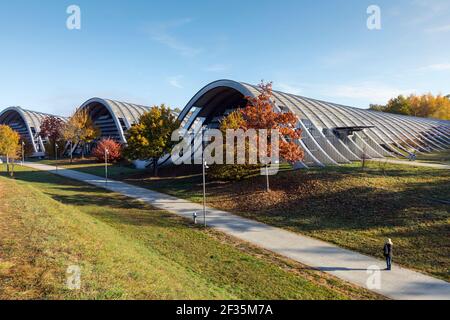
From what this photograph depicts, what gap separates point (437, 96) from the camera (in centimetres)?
7738

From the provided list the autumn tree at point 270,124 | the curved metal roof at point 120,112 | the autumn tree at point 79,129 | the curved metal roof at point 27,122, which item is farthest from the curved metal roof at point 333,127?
the curved metal roof at point 27,122

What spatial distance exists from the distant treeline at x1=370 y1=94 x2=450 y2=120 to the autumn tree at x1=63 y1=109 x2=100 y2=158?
7457 centimetres

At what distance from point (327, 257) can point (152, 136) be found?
25572 millimetres

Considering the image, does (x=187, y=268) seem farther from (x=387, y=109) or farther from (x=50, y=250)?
(x=387, y=109)

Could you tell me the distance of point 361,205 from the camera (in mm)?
17562

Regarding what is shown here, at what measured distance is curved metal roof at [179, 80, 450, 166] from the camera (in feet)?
93.8

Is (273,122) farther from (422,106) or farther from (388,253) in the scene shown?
(422,106)

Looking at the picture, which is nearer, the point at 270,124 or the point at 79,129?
the point at 270,124

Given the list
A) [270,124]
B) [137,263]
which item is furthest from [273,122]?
[137,263]

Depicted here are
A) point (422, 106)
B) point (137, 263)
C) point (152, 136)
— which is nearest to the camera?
point (137, 263)

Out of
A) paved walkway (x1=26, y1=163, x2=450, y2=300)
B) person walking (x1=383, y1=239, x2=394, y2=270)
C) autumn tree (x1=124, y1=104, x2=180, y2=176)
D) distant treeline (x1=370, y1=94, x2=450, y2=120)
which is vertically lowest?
paved walkway (x1=26, y1=163, x2=450, y2=300)

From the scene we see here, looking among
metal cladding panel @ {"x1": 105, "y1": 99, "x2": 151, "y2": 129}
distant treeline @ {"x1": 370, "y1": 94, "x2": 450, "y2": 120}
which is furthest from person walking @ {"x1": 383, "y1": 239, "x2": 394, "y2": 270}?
distant treeline @ {"x1": 370, "y1": 94, "x2": 450, "y2": 120}

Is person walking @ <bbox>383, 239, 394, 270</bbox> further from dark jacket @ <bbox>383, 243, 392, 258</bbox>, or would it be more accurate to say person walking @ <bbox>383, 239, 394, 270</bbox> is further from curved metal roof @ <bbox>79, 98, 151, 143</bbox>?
Result: curved metal roof @ <bbox>79, 98, 151, 143</bbox>
